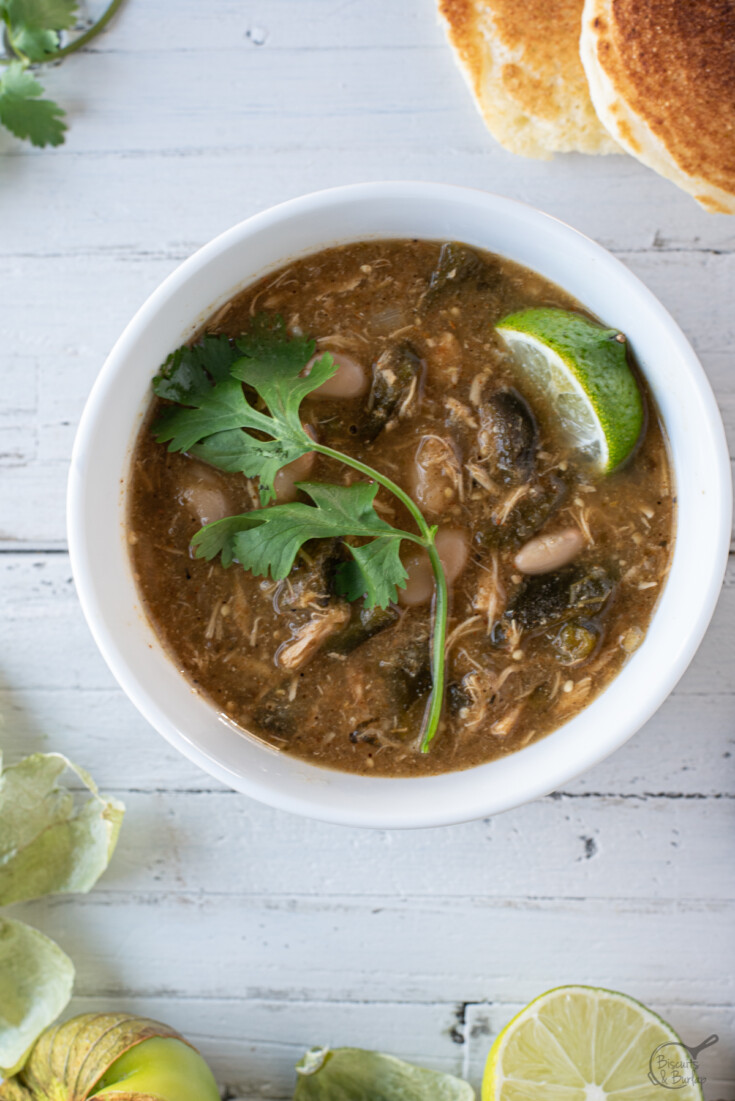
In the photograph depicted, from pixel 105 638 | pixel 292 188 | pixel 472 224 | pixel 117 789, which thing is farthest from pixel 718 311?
pixel 117 789

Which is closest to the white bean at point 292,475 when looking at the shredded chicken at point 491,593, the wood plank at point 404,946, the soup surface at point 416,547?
the soup surface at point 416,547

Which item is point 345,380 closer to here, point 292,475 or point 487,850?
point 292,475

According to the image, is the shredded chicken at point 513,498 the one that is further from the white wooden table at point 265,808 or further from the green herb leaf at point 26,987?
the green herb leaf at point 26,987

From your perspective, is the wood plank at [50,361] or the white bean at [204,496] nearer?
the white bean at [204,496]

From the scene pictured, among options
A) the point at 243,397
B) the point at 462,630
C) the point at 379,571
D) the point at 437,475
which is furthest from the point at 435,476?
the point at 243,397

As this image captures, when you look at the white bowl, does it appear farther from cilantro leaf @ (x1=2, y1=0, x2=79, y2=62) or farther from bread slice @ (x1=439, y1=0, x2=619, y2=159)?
cilantro leaf @ (x1=2, y1=0, x2=79, y2=62)

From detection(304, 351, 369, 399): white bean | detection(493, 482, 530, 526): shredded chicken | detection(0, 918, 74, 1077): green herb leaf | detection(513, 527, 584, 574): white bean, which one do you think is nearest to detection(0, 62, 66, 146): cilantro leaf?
detection(304, 351, 369, 399): white bean

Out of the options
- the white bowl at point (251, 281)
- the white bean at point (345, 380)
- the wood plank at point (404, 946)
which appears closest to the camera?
the white bowl at point (251, 281)
